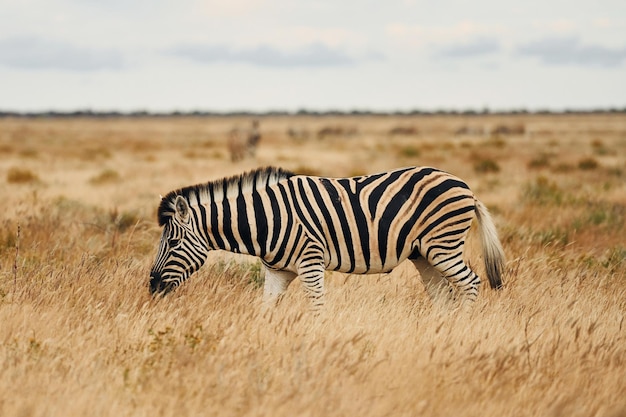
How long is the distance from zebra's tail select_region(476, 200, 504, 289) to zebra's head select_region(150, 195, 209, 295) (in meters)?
2.55

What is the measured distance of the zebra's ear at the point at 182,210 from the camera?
20.9ft

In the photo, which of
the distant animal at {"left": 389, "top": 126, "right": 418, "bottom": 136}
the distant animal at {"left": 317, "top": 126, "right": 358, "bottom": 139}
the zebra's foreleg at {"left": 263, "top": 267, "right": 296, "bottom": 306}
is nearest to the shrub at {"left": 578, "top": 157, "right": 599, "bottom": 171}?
the zebra's foreleg at {"left": 263, "top": 267, "right": 296, "bottom": 306}

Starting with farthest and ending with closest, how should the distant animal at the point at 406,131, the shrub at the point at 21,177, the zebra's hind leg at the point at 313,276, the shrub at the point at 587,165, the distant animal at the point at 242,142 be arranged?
the distant animal at the point at 406,131 → the distant animal at the point at 242,142 → the shrub at the point at 587,165 → the shrub at the point at 21,177 → the zebra's hind leg at the point at 313,276

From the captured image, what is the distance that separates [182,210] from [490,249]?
2795mm

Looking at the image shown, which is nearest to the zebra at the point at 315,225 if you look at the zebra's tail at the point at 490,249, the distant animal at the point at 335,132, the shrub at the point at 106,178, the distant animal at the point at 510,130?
the zebra's tail at the point at 490,249

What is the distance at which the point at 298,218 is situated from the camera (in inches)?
252

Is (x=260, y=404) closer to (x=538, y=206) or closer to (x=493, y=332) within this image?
(x=493, y=332)

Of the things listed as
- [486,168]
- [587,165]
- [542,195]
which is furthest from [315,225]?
[587,165]

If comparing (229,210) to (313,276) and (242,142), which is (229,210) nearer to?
(313,276)

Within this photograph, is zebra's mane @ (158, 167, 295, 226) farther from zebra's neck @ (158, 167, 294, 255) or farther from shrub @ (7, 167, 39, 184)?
shrub @ (7, 167, 39, 184)

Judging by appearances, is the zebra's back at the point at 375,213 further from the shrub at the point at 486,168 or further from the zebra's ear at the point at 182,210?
the shrub at the point at 486,168

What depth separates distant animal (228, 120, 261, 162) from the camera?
104 feet

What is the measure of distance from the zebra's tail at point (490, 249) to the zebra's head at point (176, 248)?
2.55 metres

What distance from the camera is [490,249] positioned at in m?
6.92
